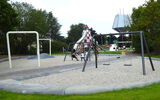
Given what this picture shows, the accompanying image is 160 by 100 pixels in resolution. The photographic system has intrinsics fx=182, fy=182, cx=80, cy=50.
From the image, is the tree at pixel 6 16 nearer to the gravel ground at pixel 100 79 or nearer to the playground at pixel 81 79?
the playground at pixel 81 79

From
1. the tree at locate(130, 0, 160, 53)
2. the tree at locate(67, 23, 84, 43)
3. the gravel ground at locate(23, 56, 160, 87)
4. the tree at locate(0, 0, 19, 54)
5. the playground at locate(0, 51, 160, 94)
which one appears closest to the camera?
the playground at locate(0, 51, 160, 94)

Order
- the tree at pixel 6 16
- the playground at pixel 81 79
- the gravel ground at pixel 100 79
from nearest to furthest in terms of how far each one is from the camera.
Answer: the playground at pixel 81 79, the gravel ground at pixel 100 79, the tree at pixel 6 16

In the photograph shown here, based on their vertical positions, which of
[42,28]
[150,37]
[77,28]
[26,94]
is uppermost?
[77,28]

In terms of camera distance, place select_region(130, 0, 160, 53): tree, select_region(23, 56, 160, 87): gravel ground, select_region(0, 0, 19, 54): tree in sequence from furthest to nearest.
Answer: select_region(0, 0, 19, 54): tree < select_region(130, 0, 160, 53): tree < select_region(23, 56, 160, 87): gravel ground

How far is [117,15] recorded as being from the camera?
237 ft

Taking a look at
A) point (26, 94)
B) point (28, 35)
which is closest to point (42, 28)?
point (28, 35)

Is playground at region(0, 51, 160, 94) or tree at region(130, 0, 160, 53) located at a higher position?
tree at region(130, 0, 160, 53)

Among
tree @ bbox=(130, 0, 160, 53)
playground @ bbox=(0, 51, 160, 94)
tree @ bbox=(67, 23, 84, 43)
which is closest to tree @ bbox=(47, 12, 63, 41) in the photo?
tree @ bbox=(67, 23, 84, 43)

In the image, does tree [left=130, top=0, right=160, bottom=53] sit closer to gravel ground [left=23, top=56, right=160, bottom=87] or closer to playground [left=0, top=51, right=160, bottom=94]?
playground [left=0, top=51, right=160, bottom=94]

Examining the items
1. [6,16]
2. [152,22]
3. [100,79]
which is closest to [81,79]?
[100,79]

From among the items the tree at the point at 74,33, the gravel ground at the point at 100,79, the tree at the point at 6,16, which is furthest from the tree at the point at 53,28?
the gravel ground at the point at 100,79

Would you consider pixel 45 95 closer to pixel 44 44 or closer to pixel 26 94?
A: pixel 26 94

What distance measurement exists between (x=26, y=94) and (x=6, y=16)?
1990cm

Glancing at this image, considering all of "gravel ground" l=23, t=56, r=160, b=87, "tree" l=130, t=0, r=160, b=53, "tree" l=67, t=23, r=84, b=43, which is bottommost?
"gravel ground" l=23, t=56, r=160, b=87
